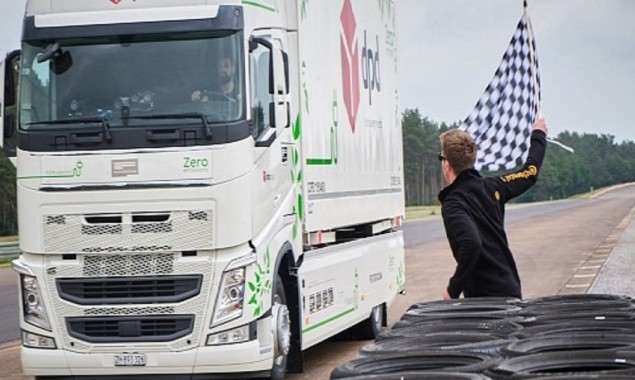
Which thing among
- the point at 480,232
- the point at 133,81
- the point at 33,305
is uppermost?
the point at 133,81

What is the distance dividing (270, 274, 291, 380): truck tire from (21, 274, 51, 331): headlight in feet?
5.89

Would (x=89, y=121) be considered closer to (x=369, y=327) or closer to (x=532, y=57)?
(x=532, y=57)

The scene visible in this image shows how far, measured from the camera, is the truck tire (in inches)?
440

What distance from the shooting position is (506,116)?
9.56 meters

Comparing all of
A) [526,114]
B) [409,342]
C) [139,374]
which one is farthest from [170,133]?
[409,342]

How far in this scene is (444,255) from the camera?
118 feet

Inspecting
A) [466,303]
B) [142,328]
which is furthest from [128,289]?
[466,303]

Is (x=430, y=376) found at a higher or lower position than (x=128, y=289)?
higher

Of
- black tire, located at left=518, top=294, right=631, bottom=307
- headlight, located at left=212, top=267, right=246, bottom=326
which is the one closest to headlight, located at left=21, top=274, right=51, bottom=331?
headlight, located at left=212, top=267, right=246, bottom=326

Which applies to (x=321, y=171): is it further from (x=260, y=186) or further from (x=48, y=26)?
(x=48, y=26)

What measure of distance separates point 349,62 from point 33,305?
461cm

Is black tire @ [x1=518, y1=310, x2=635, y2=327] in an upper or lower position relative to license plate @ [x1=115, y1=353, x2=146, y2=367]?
upper

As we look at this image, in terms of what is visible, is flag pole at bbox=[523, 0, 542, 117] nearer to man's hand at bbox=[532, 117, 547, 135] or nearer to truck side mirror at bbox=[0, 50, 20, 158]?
man's hand at bbox=[532, 117, 547, 135]

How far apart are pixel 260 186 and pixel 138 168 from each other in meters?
0.99
